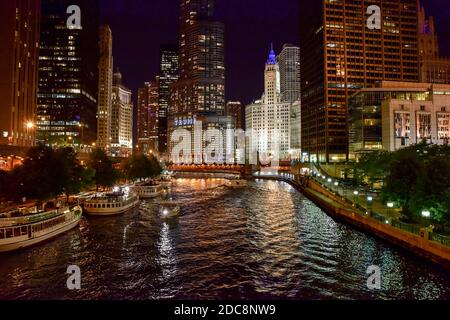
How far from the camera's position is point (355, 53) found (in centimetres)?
17225

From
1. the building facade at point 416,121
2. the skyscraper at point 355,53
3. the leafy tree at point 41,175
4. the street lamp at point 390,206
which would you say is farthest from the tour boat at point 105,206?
the skyscraper at point 355,53

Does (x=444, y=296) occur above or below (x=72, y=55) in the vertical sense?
below

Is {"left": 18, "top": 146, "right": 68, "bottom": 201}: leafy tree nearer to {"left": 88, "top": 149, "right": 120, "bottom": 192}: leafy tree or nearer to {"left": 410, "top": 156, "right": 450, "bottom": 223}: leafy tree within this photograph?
{"left": 88, "top": 149, "right": 120, "bottom": 192}: leafy tree

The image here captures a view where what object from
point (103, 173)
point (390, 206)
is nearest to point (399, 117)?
point (390, 206)

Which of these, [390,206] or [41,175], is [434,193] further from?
[41,175]

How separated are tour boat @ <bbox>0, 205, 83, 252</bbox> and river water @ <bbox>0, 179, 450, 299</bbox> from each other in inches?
53.4

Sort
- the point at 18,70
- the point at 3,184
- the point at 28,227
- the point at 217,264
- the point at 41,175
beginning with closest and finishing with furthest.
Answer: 1. the point at 217,264
2. the point at 28,227
3. the point at 41,175
4. the point at 3,184
5. the point at 18,70

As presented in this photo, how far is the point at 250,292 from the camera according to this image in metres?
27.4

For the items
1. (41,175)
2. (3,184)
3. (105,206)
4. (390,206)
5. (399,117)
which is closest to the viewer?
(41,175)

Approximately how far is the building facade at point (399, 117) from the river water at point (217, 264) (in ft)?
267

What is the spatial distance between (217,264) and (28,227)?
22971mm

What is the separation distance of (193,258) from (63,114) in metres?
183
